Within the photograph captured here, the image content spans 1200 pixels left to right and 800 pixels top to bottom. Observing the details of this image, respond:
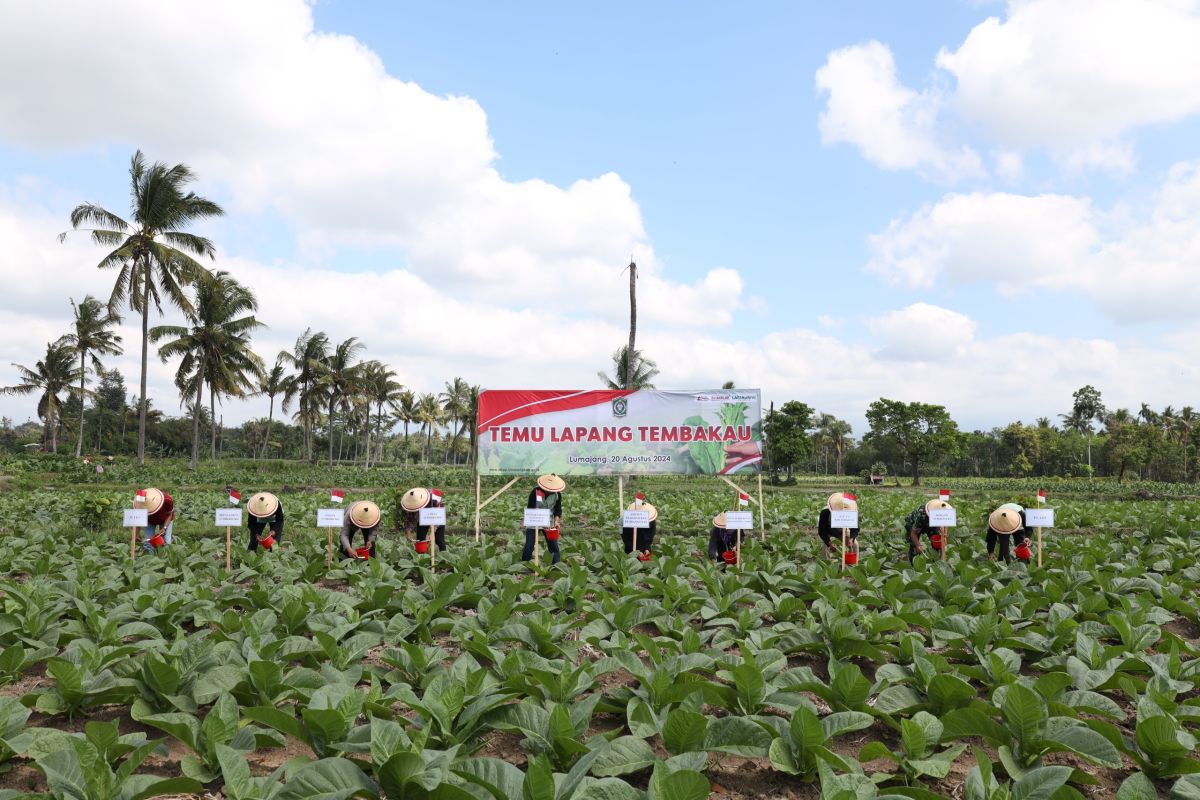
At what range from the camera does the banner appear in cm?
1405

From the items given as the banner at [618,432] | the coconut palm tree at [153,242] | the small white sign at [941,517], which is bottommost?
the small white sign at [941,517]

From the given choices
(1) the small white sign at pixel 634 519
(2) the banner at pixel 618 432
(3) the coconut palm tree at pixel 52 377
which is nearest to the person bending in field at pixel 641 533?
(1) the small white sign at pixel 634 519

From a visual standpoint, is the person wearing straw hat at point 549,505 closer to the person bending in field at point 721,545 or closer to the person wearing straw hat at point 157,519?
the person bending in field at point 721,545

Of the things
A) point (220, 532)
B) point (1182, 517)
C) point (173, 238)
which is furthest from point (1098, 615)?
point (173, 238)

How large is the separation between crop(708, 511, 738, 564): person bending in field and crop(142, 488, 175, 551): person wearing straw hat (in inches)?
332

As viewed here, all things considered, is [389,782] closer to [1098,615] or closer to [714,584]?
[714,584]

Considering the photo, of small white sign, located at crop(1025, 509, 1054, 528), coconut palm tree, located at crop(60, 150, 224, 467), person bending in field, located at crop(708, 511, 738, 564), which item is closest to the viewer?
small white sign, located at crop(1025, 509, 1054, 528)

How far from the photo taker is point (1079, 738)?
12.6 ft

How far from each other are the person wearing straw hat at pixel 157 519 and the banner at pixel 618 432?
5.26 meters

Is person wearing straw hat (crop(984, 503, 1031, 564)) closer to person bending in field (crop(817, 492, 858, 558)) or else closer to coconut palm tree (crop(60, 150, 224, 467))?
person bending in field (crop(817, 492, 858, 558))

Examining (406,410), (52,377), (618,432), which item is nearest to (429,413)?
(406,410)

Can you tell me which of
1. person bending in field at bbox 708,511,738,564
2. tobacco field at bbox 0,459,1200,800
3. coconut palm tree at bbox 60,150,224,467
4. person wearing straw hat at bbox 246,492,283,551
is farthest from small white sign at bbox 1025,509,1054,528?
coconut palm tree at bbox 60,150,224,467

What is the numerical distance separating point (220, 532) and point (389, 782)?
532 inches

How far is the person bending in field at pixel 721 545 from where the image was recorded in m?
10.4
